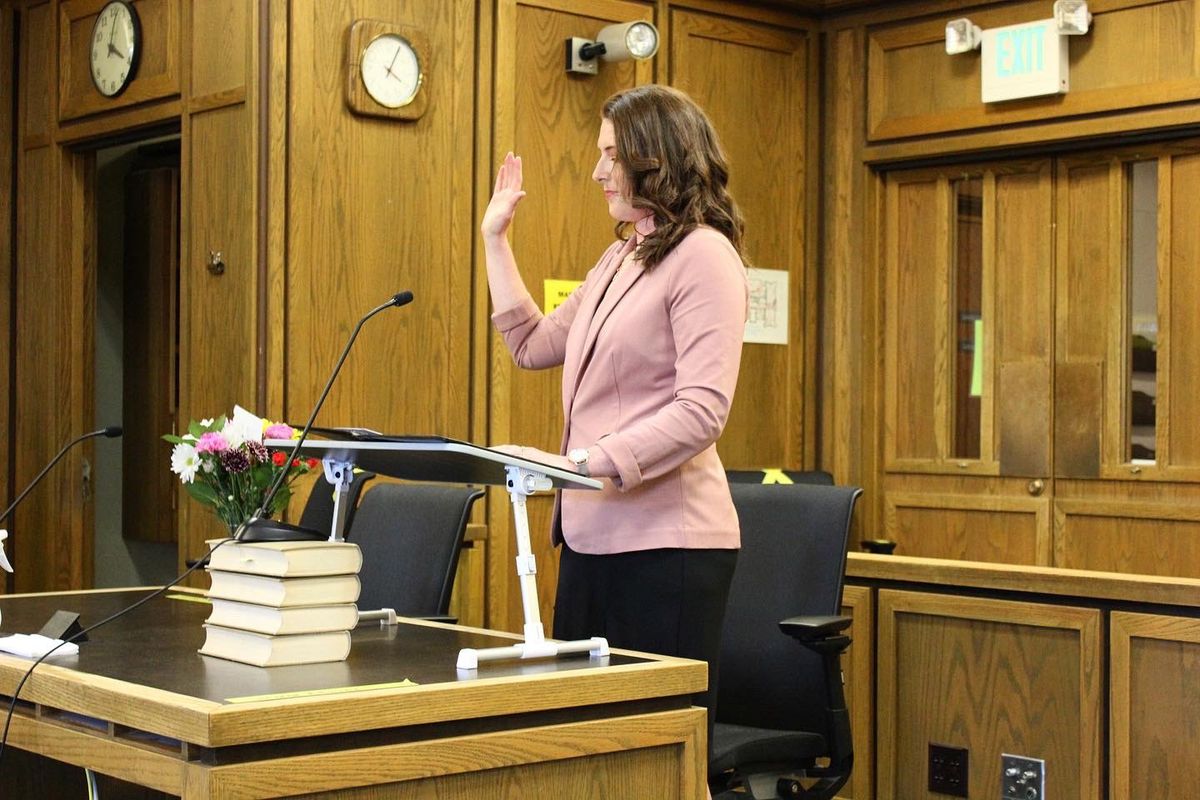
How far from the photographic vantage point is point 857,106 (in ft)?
19.6

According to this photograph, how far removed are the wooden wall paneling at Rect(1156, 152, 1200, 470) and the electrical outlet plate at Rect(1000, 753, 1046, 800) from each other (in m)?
1.99

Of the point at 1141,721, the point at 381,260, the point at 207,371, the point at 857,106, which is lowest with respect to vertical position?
the point at 1141,721

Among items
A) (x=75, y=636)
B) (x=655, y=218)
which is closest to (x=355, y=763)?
(x=75, y=636)

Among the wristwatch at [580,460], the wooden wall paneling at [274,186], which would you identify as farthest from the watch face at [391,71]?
the wristwatch at [580,460]

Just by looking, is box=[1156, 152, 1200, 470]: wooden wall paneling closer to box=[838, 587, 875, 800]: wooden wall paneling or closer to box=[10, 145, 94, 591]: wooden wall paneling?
box=[838, 587, 875, 800]: wooden wall paneling

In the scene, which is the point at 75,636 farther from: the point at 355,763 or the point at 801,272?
the point at 801,272

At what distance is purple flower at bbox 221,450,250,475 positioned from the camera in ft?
8.16

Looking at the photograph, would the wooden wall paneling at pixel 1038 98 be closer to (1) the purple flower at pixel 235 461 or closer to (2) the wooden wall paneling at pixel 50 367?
(2) the wooden wall paneling at pixel 50 367

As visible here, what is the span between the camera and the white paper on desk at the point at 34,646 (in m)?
2.08

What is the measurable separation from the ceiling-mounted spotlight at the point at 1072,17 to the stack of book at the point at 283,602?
153 inches

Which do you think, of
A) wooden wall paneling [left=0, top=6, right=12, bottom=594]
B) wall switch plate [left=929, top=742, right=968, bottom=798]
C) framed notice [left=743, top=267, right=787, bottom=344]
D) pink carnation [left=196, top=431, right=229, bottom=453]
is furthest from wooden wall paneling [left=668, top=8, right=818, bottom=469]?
pink carnation [left=196, top=431, right=229, bottom=453]

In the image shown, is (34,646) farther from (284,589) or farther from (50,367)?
(50,367)

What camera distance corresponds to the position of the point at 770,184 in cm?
594

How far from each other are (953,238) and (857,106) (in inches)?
24.4
